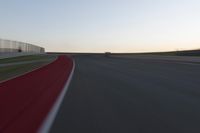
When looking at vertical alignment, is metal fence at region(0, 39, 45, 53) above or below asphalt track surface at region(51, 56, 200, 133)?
above

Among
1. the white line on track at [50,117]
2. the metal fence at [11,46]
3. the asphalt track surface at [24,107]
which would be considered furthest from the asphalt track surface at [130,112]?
the metal fence at [11,46]

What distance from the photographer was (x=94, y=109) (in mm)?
10461

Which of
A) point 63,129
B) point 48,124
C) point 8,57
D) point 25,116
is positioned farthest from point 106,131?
point 8,57

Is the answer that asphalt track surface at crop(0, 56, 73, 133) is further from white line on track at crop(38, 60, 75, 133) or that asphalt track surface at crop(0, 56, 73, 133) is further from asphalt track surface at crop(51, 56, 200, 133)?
asphalt track surface at crop(51, 56, 200, 133)

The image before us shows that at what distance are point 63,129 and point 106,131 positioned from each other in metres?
0.81

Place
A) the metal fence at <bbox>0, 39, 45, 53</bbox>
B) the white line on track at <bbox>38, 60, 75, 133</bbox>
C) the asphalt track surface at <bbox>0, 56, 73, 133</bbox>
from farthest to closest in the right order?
the metal fence at <bbox>0, 39, 45, 53</bbox>
the asphalt track surface at <bbox>0, 56, 73, 133</bbox>
the white line on track at <bbox>38, 60, 75, 133</bbox>

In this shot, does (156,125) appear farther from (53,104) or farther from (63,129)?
(53,104)

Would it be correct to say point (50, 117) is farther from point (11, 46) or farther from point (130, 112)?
point (11, 46)

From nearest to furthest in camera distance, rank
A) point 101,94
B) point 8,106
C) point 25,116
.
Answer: point 25,116 < point 8,106 < point 101,94

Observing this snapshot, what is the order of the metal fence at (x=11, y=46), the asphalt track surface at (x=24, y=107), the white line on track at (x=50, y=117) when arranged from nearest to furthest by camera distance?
1. the white line on track at (x=50, y=117)
2. the asphalt track surface at (x=24, y=107)
3. the metal fence at (x=11, y=46)

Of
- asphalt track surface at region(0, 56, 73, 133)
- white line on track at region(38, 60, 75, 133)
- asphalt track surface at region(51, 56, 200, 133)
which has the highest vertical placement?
asphalt track surface at region(51, 56, 200, 133)

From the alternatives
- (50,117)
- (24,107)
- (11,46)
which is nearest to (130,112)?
(50,117)

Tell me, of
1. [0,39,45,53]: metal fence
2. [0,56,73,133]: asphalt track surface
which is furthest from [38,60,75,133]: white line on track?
[0,39,45,53]: metal fence

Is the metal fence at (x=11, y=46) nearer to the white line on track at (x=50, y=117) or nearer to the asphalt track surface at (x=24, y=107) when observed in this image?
the asphalt track surface at (x=24, y=107)
